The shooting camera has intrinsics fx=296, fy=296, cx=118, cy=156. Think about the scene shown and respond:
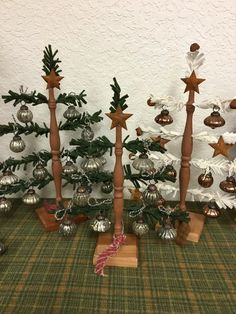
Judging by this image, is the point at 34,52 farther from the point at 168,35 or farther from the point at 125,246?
the point at 125,246

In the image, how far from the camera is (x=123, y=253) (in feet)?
2.37

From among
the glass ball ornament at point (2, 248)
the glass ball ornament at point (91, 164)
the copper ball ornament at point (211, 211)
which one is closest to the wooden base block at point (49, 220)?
the glass ball ornament at point (2, 248)

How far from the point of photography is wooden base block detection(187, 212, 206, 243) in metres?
0.81

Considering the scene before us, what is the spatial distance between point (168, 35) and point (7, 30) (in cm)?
45

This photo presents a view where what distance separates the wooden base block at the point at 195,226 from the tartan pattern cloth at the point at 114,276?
0.7 inches

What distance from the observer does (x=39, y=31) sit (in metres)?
0.84

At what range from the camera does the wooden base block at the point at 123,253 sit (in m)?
0.71

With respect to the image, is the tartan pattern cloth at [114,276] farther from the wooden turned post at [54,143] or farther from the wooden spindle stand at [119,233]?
the wooden turned post at [54,143]

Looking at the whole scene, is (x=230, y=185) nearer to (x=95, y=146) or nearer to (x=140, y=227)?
(x=140, y=227)

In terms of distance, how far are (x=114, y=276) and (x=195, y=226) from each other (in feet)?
0.94

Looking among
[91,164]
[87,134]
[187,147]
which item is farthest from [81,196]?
[187,147]

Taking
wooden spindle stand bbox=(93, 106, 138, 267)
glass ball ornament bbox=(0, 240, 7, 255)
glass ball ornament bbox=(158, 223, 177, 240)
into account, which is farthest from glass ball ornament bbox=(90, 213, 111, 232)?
glass ball ornament bbox=(0, 240, 7, 255)

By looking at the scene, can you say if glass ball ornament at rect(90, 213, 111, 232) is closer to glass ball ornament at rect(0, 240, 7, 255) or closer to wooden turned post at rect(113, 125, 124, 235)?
wooden turned post at rect(113, 125, 124, 235)

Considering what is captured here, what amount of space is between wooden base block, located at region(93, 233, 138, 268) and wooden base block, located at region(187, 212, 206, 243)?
0.17 metres
